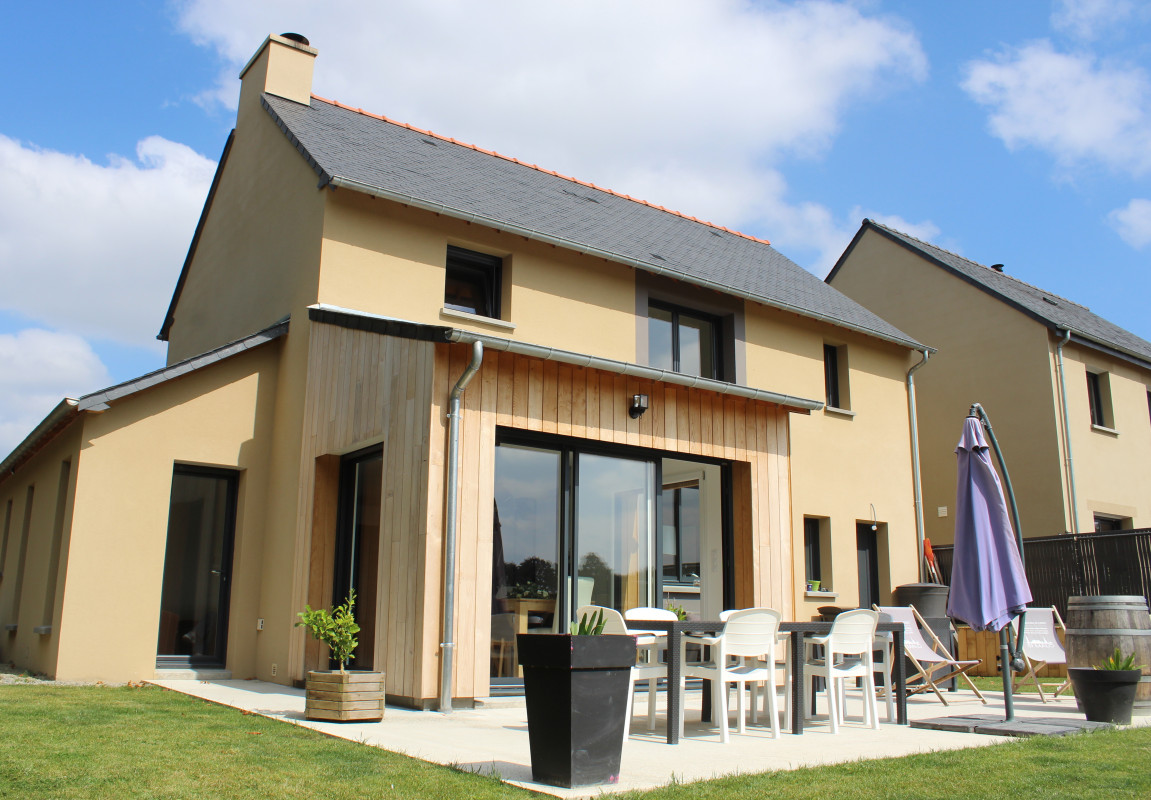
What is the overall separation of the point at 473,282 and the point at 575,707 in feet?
25.1

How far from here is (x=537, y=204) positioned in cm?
1255

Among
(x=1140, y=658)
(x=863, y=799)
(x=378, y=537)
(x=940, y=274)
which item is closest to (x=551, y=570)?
(x=378, y=537)

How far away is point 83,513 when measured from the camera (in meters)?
8.98

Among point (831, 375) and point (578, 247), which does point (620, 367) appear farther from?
point (831, 375)

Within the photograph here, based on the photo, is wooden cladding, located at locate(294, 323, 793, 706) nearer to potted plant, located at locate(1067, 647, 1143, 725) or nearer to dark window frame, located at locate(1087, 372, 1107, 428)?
potted plant, located at locate(1067, 647, 1143, 725)

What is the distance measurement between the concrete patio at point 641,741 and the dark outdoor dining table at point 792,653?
183 millimetres

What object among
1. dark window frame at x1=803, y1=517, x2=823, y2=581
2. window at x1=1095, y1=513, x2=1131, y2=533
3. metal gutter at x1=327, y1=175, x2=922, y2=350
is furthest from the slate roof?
window at x1=1095, y1=513, x2=1131, y2=533

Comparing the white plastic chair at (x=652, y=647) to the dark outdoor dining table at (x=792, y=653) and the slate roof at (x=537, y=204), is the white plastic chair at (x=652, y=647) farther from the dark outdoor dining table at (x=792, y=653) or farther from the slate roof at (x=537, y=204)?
the slate roof at (x=537, y=204)

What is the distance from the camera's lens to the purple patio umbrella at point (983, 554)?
6.73m

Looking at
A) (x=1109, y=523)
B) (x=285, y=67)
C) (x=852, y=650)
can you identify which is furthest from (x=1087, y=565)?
(x=285, y=67)

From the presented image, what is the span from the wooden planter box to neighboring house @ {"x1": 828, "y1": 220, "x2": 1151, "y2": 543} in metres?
12.6

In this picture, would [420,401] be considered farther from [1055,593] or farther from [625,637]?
[1055,593]

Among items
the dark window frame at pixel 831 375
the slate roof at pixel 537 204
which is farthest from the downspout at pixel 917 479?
the dark window frame at pixel 831 375

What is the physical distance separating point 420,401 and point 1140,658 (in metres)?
6.51
